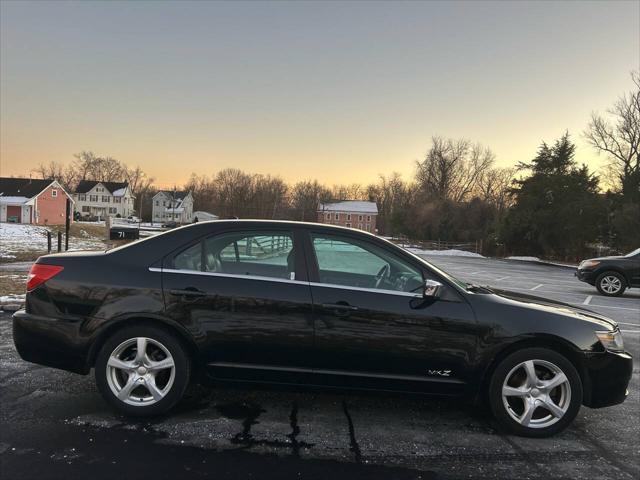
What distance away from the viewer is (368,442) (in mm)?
3496

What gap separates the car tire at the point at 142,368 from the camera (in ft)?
12.1

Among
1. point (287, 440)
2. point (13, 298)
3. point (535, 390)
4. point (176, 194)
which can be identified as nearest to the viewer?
point (287, 440)

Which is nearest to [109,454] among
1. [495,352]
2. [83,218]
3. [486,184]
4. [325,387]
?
[325,387]

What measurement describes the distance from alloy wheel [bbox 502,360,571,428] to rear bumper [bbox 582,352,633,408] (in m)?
0.21

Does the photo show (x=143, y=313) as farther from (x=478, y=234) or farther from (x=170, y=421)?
(x=478, y=234)

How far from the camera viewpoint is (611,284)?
1364cm

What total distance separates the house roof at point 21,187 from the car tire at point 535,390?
6819cm

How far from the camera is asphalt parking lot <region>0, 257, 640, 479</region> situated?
10.1 feet

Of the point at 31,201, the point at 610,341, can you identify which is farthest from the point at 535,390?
the point at 31,201

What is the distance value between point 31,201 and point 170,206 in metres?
51.0

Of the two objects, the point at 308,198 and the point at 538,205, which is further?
the point at 308,198

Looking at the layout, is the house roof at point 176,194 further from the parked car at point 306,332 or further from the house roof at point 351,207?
the parked car at point 306,332

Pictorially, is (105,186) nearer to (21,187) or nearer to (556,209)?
(21,187)

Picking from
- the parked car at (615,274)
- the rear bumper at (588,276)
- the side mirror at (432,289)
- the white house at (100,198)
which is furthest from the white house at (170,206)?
the side mirror at (432,289)
